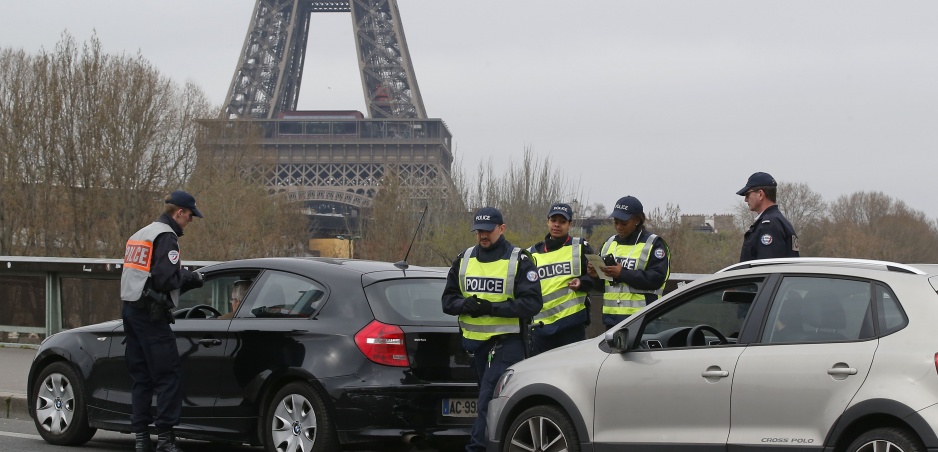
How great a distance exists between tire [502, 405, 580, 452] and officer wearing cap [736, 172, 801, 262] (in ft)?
6.44

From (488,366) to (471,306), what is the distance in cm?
45

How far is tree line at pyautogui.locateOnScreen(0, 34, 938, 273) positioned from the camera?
41.9 m

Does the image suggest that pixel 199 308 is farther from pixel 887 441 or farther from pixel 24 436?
pixel 887 441

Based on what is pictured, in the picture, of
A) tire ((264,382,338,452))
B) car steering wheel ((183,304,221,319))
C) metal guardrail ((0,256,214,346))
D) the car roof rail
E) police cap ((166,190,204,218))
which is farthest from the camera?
metal guardrail ((0,256,214,346))

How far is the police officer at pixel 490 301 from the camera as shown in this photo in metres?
7.80

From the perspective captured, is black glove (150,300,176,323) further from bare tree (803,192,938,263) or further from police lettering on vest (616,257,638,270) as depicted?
bare tree (803,192,938,263)

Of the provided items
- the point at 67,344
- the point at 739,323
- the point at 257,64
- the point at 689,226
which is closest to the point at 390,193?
the point at 689,226

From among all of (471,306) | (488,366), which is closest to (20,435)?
(488,366)

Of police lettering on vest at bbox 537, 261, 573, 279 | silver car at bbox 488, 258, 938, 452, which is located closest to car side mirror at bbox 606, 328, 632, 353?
silver car at bbox 488, 258, 938, 452

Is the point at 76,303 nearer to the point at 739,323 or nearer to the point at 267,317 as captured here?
the point at 267,317

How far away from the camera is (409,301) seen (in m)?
8.26

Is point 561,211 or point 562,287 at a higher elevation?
point 561,211

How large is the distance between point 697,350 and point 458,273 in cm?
210

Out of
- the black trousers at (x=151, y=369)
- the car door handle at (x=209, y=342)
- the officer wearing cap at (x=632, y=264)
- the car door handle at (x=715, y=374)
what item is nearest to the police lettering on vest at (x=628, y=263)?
the officer wearing cap at (x=632, y=264)
